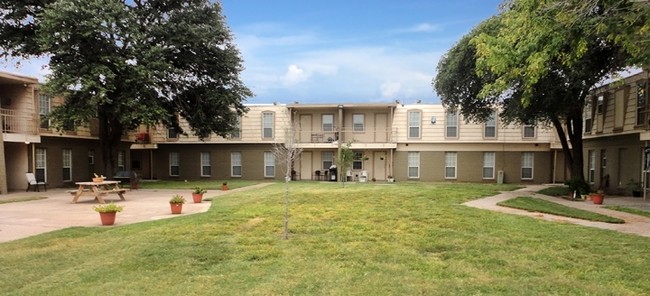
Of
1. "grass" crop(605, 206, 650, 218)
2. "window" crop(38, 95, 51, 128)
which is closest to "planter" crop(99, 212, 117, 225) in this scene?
"grass" crop(605, 206, 650, 218)

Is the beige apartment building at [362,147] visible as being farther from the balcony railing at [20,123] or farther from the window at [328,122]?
the balcony railing at [20,123]

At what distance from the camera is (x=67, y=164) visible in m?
23.4

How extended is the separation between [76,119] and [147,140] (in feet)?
41.5

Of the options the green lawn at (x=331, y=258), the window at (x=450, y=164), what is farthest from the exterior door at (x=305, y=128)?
the green lawn at (x=331, y=258)

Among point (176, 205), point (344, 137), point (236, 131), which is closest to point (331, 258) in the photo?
point (176, 205)

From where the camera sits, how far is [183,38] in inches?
795

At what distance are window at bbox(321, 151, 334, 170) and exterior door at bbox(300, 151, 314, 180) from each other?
38.2 inches

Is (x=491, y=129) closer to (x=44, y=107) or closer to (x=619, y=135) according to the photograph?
(x=619, y=135)

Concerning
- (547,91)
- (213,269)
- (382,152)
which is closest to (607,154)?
(547,91)

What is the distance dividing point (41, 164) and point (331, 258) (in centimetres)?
2090

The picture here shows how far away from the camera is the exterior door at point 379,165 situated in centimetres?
3019

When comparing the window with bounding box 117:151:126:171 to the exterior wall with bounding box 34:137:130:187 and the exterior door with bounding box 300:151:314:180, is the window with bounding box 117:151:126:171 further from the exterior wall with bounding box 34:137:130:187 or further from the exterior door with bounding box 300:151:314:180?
the exterior door with bounding box 300:151:314:180

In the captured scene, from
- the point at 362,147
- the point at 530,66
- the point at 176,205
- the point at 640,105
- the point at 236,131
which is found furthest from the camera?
the point at 362,147

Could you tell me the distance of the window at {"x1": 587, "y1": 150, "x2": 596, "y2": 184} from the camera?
22.6 metres
